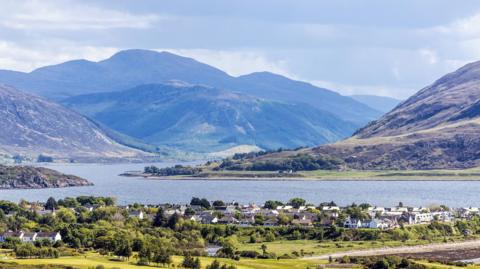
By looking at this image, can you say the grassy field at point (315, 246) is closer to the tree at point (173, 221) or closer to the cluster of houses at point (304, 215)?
the cluster of houses at point (304, 215)

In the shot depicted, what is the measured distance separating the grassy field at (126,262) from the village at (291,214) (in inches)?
1345

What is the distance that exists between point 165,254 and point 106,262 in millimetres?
4985

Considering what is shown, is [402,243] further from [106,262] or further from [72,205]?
[72,205]

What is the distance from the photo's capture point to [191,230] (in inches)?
4769

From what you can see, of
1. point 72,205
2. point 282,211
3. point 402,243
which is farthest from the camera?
point 72,205

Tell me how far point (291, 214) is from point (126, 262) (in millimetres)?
53343

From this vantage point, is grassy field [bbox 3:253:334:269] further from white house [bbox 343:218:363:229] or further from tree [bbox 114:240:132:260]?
white house [bbox 343:218:363:229]

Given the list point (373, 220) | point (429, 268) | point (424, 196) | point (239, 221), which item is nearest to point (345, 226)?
point (373, 220)

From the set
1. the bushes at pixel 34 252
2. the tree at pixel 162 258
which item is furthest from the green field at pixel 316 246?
the bushes at pixel 34 252

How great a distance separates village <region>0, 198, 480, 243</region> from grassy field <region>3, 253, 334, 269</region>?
34.2m

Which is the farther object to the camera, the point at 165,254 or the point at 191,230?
the point at 191,230

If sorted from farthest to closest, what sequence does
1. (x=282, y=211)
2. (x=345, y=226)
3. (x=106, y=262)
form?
1. (x=282, y=211)
2. (x=345, y=226)
3. (x=106, y=262)

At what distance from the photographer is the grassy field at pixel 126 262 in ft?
283

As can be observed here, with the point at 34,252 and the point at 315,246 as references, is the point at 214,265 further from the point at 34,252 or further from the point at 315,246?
the point at 315,246
